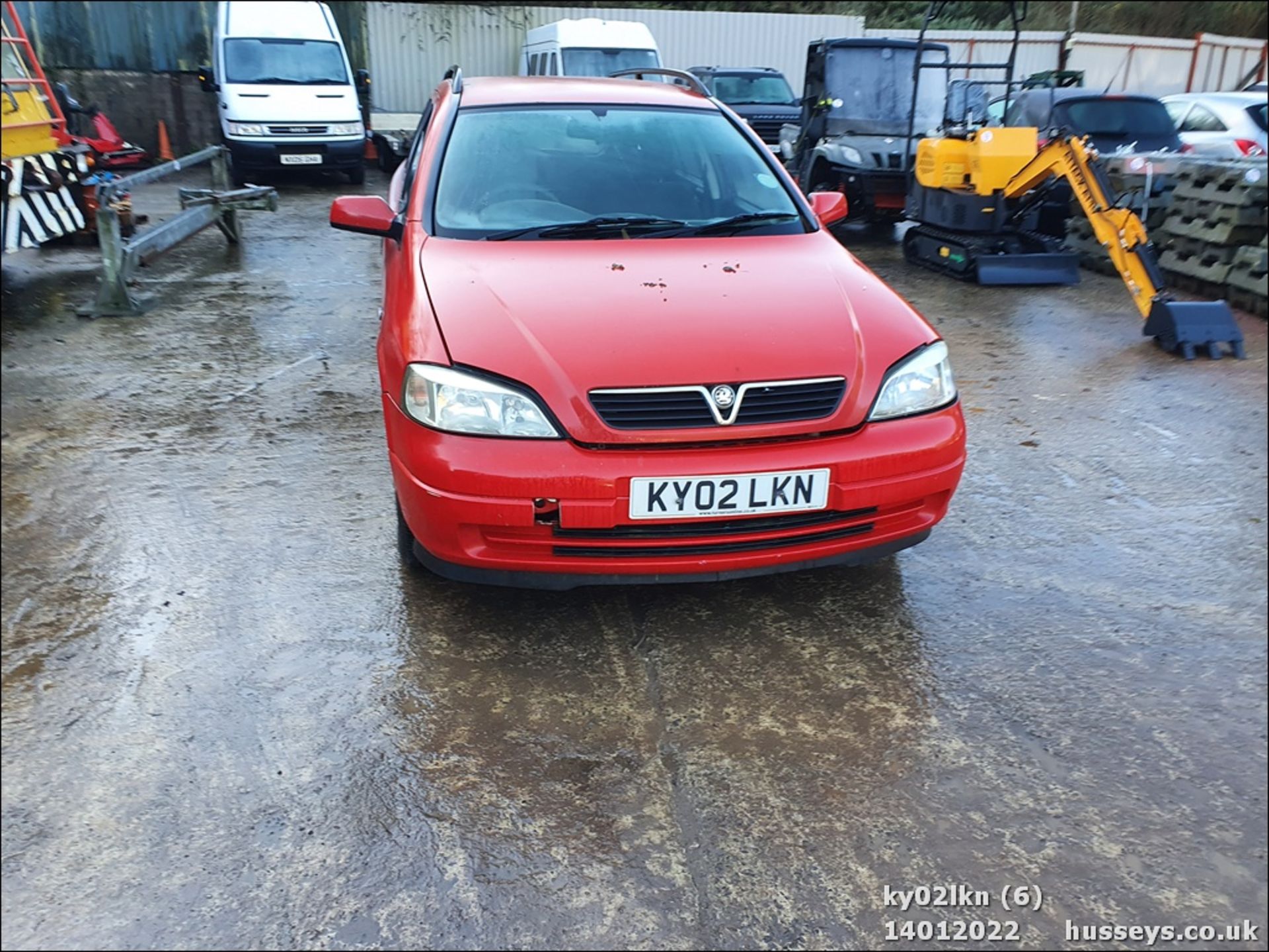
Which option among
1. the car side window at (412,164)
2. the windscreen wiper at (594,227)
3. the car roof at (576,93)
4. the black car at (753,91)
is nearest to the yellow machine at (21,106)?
the car side window at (412,164)

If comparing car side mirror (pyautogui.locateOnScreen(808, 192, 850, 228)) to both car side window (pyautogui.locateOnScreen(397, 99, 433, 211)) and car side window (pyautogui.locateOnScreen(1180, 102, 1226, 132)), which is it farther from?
car side window (pyautogui.locateOnScreen(1180, 102, 1226, 132))

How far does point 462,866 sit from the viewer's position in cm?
225

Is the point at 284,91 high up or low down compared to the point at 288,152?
up

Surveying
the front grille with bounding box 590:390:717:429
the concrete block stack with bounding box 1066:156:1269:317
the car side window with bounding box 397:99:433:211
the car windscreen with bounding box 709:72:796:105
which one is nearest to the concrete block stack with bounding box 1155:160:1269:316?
the concrete block stack with bounding box 1066:156:1269:317

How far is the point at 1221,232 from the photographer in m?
7.62

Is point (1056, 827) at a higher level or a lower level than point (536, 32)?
lower

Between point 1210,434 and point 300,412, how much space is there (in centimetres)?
449

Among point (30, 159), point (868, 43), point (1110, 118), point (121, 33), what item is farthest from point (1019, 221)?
point (121, 33)

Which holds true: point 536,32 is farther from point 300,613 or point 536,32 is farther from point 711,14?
point 300,613

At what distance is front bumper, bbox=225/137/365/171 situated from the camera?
13.2 meters

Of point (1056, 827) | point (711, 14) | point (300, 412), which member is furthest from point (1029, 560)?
point (711, 14)

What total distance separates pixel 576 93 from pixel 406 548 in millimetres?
2250

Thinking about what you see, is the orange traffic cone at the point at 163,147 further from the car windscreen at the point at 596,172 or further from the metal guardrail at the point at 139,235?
the car windscreen at the point at 596,172
